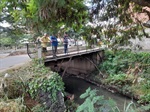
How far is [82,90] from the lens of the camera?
11531 mm

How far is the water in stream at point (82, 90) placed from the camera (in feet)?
30.5

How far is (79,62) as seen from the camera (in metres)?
15.4

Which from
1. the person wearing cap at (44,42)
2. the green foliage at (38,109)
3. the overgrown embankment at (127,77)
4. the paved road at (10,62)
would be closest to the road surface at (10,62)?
the paved road at (10,62)

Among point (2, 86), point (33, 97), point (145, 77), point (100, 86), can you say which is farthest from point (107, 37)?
point (100, 86)

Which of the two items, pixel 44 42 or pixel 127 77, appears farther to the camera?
pixel 127 77

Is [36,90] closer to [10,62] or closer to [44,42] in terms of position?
[44,42]

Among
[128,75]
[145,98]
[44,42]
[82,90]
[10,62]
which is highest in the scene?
[44,42]

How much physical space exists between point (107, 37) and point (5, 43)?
16098 millimetres

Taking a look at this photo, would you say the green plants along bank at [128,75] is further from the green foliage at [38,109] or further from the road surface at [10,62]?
the road surface at [10,62]

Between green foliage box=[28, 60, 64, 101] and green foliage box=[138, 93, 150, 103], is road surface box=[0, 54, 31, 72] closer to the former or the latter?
green foliage box=[28, 60, 64, 101]

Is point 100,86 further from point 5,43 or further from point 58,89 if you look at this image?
point 5,43

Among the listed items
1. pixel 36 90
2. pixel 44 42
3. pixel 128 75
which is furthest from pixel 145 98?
pixel 44 42

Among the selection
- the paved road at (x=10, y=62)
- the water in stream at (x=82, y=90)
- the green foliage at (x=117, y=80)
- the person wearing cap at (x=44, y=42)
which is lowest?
the water in stream at (x=82, y=90)

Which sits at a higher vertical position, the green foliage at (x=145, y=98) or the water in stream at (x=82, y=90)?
the green foliage at (x=145, y=98)
